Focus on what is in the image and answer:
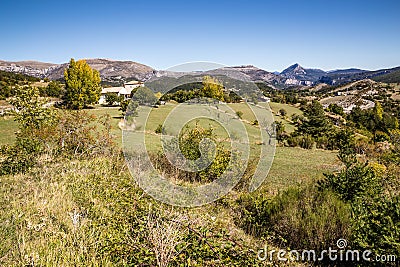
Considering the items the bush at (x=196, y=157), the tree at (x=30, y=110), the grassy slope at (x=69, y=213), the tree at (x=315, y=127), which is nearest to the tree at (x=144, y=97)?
the bush at (x=196, y=157)

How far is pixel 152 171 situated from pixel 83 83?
1386 inches

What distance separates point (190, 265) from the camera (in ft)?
9.40

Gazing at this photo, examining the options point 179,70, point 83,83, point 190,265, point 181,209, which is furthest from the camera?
point 83,83

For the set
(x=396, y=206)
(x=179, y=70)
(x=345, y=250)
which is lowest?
(x=345, y=250)

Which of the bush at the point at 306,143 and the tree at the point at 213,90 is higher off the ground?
the tree at the point at 213,90

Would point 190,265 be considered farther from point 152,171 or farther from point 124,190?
point 152,171

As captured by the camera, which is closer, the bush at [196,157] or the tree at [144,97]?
the bush at [196,157]

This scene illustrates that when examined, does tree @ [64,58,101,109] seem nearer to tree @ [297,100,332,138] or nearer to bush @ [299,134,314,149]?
bush @ [299,134,314,149]

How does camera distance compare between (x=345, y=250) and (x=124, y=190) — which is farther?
(x=124, y=190)

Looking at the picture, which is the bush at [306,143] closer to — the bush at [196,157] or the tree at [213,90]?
the tree at [213,90]

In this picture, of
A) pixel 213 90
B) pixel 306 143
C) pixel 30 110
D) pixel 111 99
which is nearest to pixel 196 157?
pixel 213 90

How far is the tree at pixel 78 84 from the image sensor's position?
120 feet

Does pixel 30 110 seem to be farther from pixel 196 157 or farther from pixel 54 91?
pixel 54 91

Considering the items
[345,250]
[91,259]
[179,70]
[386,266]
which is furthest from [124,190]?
[386,266]
